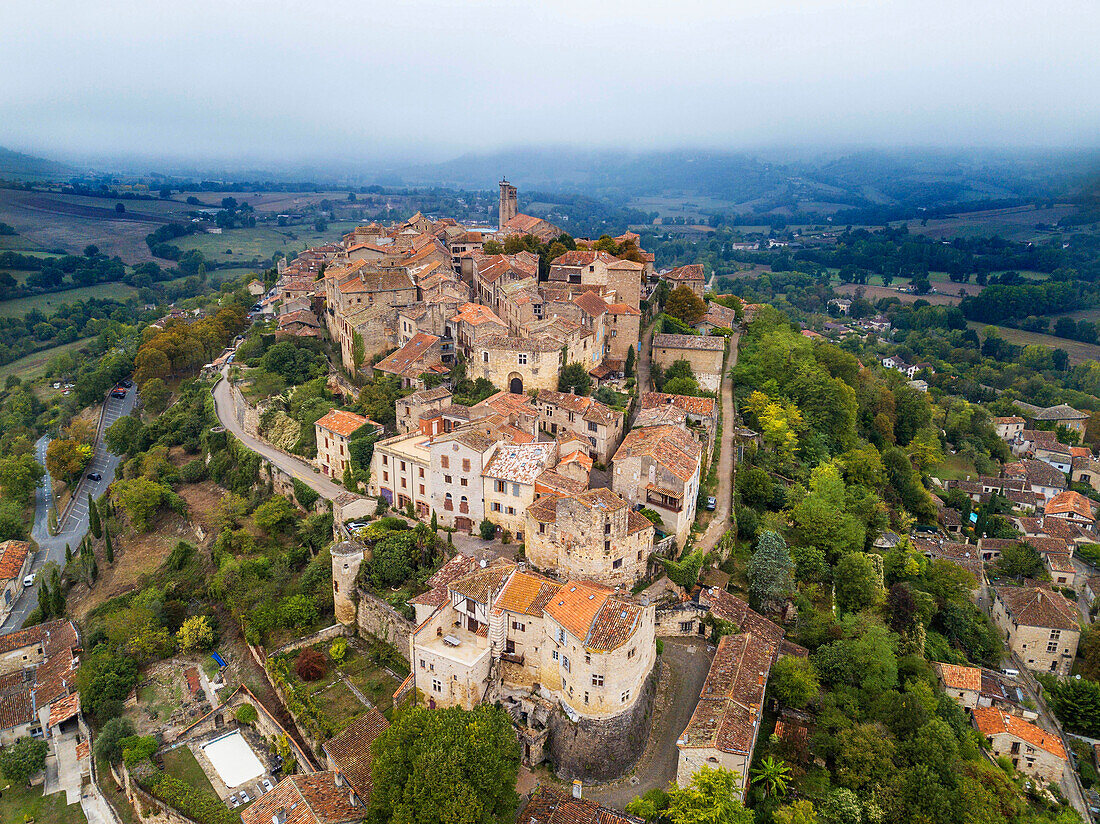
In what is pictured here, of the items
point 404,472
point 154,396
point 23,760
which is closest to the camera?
point 23,760

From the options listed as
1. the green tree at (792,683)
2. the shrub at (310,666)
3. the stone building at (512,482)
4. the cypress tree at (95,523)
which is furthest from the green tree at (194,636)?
the green tree at (792,683)

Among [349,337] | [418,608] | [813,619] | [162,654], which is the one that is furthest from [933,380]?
[162,654]

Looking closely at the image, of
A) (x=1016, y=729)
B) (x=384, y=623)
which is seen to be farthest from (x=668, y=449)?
(x=1016, y=729)

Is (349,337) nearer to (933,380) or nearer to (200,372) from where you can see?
(200,372)

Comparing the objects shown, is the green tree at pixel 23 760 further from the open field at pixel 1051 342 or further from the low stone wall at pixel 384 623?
the open field at pixel 1051 342

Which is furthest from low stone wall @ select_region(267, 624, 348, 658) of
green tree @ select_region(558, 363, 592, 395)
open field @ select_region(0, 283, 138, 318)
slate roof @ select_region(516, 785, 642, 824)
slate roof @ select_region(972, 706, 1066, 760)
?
open field @ select_region(0, 283, 138, 318)

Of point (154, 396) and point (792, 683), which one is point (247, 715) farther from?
point (154, 396)
